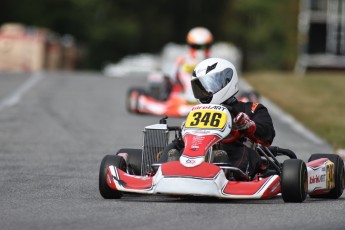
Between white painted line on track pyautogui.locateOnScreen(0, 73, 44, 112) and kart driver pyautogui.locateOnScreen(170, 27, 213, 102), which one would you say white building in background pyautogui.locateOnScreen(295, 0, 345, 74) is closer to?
white painted line on track pyautogui.locateOnScreen(0, 73, 44, 112)

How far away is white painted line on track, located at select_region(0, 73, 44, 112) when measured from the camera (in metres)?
21.6

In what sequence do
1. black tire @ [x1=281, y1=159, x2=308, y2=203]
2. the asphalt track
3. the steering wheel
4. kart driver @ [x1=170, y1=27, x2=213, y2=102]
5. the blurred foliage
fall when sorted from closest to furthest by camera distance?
the asphalt track, black tire @ [x1=281, y1=159, x2=308, y2=203], the steering wheel, kart driver @ [x1=170, y1=27, x2=213, y2=102], the blurred foliage

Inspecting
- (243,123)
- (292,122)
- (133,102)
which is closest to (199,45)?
(133,102)

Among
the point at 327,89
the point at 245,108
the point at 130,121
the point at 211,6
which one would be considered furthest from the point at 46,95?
the point at 211,6

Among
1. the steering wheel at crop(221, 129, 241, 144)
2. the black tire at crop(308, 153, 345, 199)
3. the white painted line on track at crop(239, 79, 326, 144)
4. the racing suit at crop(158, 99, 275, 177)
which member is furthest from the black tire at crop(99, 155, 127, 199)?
the white painted line on track at crop(239, 79, 326, 144)

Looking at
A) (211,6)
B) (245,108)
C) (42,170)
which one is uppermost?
(245,108)

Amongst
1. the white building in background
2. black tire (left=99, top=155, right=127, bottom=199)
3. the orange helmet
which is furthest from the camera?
the white building in background

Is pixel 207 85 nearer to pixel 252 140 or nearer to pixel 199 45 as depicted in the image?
pixel 252 140

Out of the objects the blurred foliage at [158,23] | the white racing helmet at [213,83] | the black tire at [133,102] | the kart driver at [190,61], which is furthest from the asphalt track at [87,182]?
the blurred foliage at [158,23]

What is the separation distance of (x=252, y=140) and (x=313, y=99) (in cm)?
1483

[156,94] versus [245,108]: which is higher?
[245,108]

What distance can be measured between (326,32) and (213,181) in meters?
34.4

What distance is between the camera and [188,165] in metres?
9.30

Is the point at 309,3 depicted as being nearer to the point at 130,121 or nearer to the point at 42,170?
the point at 130,121
